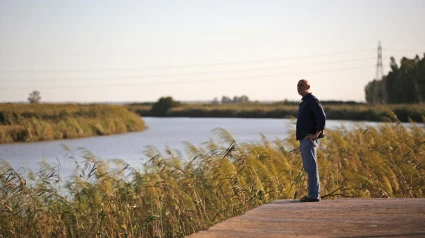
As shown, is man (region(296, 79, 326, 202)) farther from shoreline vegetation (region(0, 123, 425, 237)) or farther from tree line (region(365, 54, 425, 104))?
tree line (region(365, 54, 425, 104))

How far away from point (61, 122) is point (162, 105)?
1854 inches

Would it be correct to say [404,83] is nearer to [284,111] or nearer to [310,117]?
[284,111]

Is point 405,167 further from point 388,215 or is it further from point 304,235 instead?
point 304,235

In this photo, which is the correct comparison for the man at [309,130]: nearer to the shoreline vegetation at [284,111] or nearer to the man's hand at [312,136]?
the man's hand at [312,136]

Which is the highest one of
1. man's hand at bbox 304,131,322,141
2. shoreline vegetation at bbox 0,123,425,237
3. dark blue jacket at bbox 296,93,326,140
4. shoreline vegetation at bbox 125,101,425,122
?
dark blue jacket at bbox 296,93,326,140

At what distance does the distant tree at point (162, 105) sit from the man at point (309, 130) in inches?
3076

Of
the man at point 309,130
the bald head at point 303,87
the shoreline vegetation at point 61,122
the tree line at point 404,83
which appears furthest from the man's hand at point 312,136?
the tree line at point 404,83

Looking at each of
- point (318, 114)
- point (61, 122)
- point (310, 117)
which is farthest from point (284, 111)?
point (318, 114)

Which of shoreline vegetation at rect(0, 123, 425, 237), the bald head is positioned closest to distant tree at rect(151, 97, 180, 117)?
shoreline vegetation at rect(0, 123, 425, 237)

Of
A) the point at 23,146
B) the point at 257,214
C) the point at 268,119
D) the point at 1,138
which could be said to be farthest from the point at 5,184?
the point at 268,119

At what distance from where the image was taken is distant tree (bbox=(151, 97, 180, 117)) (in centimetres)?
8725

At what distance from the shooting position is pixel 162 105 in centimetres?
8844

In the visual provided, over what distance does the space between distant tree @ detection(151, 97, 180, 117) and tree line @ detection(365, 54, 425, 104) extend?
96.9 ft

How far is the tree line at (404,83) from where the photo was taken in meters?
62.6
